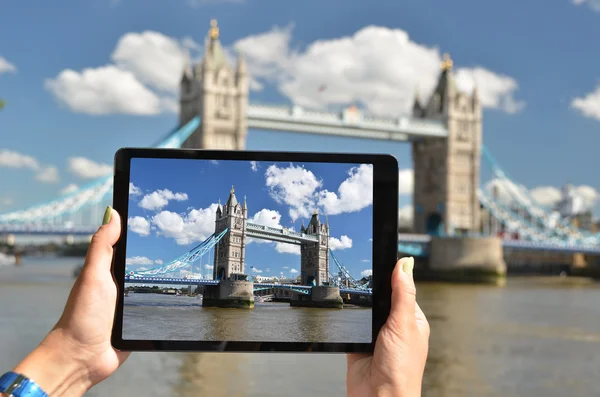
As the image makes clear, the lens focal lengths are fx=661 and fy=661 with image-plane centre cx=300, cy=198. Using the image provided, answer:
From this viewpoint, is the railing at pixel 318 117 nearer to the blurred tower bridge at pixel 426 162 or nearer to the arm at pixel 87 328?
the blurred tower bridge at pixel 426 162

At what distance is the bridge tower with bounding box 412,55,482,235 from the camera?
2369 centimetres

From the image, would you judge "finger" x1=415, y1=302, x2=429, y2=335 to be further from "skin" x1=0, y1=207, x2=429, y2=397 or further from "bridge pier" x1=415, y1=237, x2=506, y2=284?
"bridge pier" x1=415, y1=237, x2=506, y2=284

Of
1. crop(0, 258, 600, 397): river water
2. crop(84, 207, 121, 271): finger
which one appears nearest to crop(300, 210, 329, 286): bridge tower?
crop(84, 207, 121, 271): finger

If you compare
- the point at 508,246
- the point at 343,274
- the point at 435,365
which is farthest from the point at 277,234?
the point at 508,246

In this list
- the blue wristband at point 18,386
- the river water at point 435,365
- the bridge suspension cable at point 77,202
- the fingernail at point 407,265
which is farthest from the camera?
the bridge suspension cable at point 77,202

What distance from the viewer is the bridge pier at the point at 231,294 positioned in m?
0.90

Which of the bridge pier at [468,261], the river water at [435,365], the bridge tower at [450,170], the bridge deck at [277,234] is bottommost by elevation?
the river water at [435,365]

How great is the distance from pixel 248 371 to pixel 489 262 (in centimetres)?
1563

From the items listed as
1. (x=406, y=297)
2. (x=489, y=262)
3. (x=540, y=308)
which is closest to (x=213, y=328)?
(x=406, y=297)

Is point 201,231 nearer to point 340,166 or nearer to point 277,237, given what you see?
point 277,237

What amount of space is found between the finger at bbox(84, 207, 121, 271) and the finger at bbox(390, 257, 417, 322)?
0.36 metres

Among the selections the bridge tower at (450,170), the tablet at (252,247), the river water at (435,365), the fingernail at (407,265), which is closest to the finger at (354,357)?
the tablet at (252,247)

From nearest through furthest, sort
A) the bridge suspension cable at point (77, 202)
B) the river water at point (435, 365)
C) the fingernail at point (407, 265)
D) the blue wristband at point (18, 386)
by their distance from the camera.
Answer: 1. the blue wristband at point (18, 386)
2. the fingernail at point (407, 265)
3. the river water at point (435, 365)
4. the bridge suspension cable at point (77, 202)

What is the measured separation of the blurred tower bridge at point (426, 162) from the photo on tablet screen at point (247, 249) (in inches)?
627
